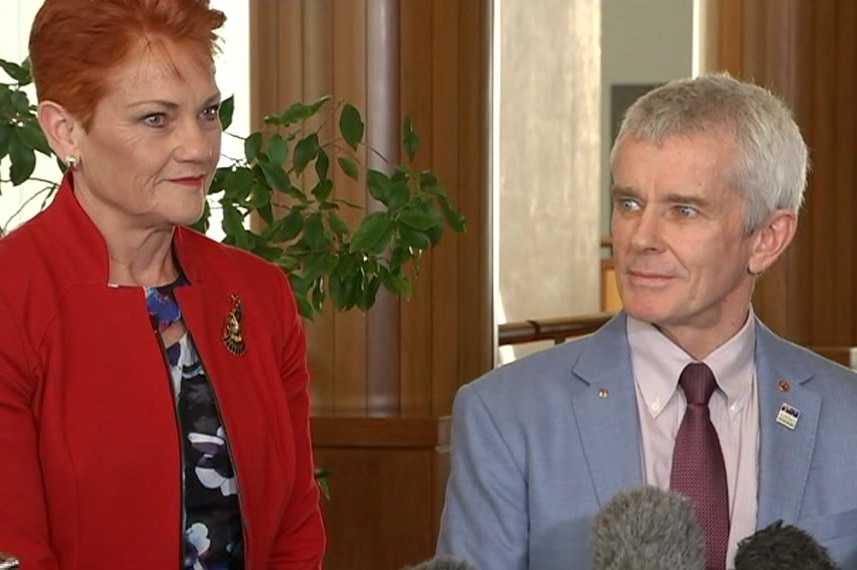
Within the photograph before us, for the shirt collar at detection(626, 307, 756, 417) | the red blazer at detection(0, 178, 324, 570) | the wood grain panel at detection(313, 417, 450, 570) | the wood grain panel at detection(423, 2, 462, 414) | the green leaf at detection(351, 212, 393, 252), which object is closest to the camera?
the red blazer at detection(0, 178, 324, 570)

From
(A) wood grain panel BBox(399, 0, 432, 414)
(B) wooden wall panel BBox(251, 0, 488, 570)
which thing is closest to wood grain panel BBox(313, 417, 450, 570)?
(B) wooden wall panel BBox(251, 0, 488, 570)

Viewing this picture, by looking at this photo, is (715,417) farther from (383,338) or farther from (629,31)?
(629,31)

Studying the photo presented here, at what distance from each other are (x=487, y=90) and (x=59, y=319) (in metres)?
2.84

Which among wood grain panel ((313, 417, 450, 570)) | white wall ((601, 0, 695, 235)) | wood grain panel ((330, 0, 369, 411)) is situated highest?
white wall ((601, 0, 695, 235))

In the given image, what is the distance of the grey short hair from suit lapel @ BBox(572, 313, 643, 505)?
25 centimetres

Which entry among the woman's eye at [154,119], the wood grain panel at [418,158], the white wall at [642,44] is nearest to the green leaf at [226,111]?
the woman's eye at [154,119]

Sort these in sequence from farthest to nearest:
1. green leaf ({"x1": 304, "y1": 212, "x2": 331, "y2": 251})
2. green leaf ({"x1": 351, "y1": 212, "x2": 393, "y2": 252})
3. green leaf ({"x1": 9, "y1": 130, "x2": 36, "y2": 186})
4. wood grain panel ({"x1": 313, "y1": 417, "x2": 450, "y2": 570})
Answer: wood grain panel ({"x1": 313, "y1": 417, "x2": 450, "y2": 570}) < green leaf ({"x1": 304, "y1": 212, "x2": 331, "y2": 251}) < green leaf ({"x1": 351, "y1": 212, "x2": 393, "y2": 252}) < green leaf ({"x1": 9, "y1": 130, "x2": 36, "y2": 186})

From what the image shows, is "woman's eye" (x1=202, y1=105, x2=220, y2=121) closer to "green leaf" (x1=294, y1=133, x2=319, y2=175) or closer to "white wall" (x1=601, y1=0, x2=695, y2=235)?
→ "green leaf" (x1=294, y1=133, x2=319, y2=175)

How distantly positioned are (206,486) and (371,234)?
2.73 ft

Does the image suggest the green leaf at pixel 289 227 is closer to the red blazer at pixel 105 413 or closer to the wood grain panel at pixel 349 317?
the red blazer at pixel 105 413

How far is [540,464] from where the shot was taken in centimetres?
222

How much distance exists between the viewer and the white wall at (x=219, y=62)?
4730mm

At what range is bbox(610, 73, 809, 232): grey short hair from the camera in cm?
219

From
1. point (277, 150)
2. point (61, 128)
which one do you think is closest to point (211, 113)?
point (61, 128)
